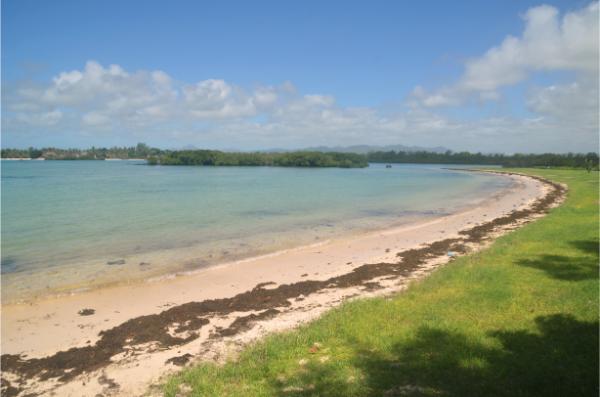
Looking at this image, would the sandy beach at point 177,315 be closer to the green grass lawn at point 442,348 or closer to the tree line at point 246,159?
the green grass lawn at point 442,348

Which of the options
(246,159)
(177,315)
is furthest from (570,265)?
(246,159)

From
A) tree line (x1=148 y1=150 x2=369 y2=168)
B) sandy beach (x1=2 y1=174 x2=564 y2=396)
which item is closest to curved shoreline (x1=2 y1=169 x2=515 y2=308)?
sandy beach (x1=2 y1=174 x2=564 y2=396)

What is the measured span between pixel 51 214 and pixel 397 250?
2309cm

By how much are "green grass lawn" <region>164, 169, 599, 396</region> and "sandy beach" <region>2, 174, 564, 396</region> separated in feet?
3.62

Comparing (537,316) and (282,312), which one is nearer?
(537,316)

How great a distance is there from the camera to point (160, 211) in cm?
2867

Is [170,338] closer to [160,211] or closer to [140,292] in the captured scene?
[140,292]

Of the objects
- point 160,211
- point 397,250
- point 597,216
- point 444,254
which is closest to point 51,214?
point 160,211

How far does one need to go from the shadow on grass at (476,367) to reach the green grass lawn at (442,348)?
14 mm

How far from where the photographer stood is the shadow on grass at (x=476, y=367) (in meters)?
4.91

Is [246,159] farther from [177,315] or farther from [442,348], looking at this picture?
[442,348]

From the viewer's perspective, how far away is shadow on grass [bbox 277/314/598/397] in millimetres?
4910

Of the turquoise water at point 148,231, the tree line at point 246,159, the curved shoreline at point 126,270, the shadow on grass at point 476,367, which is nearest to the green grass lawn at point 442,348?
the shadow on grass at point 476,367

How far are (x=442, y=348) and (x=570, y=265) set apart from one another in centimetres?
613
